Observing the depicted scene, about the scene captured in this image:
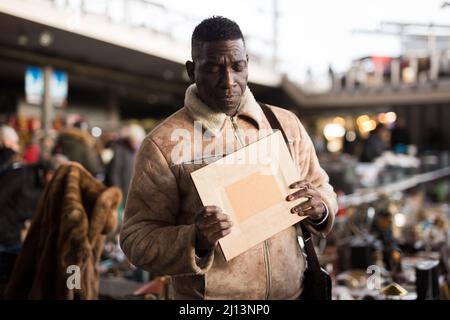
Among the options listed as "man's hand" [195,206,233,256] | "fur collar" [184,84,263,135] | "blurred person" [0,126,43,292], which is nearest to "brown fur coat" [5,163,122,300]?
"fur collar" [184,84,263,135]

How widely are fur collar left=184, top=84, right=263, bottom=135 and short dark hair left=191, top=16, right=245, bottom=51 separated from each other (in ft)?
0.55

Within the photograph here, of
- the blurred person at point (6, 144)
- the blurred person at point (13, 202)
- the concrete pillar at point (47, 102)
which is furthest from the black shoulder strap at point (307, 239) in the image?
the concrete pillar at point (47, 102)

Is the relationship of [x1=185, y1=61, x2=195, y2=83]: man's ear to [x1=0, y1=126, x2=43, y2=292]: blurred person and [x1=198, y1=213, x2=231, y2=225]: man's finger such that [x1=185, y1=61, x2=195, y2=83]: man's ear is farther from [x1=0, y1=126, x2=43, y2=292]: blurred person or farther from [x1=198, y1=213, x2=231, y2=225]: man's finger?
[x1=0, y1=126, x2=43, y2=292]: blurred person

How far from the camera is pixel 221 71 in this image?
150 centimetres

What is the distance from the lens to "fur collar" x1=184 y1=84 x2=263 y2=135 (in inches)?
62.7

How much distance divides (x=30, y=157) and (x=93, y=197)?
19.7 ft

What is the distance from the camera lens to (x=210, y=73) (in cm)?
151

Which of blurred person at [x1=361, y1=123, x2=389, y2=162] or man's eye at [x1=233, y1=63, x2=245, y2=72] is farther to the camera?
blurred person at [x1=361, y1=123, x2=389, y2=162]

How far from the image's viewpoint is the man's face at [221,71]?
1.49 metres

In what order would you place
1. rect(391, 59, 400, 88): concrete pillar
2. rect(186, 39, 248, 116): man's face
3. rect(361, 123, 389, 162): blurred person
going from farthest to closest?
1. rect(391, 59, 400, 88): concrete pillar
2. rect(361, 123, 389, 162): blurred person
3. rect(186, 39, 248, 116): man's face

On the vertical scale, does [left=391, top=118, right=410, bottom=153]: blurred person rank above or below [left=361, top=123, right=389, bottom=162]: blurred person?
above

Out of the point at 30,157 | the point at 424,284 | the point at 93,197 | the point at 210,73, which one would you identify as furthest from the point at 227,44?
the point at 30,157

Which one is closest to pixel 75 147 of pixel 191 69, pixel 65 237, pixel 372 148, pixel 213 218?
pixel 65 237

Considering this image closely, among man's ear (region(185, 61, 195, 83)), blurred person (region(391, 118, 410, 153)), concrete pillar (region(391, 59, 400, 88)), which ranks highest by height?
concrete pillar (region(391, 59, 400, 88))
